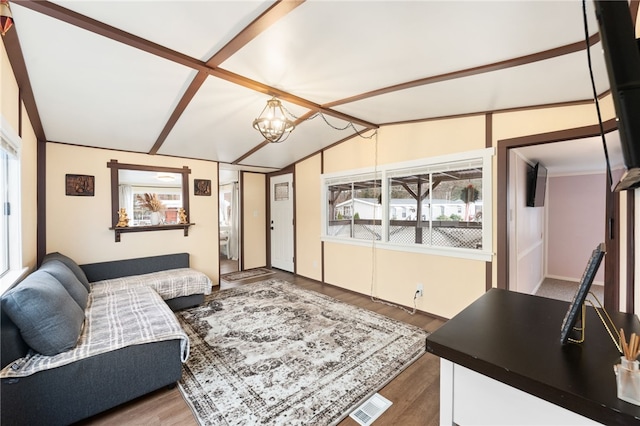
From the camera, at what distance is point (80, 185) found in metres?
3.56

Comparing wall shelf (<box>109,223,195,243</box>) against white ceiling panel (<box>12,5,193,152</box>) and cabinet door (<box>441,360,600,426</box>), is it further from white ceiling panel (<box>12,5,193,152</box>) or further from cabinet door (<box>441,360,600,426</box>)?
cabinet door (<box>441,360,600,426</box>)

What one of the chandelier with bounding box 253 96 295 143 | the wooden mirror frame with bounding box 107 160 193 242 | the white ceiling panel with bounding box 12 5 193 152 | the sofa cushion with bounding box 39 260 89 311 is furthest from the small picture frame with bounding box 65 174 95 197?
the chandelier with bounding box 253 96 295 143

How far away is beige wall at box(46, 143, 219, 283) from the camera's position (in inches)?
134

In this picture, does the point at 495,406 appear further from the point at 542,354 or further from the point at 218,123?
the point at 218,123

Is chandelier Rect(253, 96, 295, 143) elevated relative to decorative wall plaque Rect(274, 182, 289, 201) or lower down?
elevated

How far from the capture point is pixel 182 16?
163 centimetres

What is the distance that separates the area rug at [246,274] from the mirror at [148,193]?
1476 millimetres

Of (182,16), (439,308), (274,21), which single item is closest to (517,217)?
(439,308)

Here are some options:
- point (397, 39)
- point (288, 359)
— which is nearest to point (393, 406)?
point (288, 359)

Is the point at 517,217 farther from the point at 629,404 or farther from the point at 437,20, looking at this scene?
the point at 629,404

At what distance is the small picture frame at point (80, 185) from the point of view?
349cm

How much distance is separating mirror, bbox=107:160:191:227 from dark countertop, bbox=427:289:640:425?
14.2 ft

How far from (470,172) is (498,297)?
199 cm

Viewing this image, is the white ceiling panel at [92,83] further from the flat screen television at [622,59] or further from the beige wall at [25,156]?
the flat screen television at [622,59]
